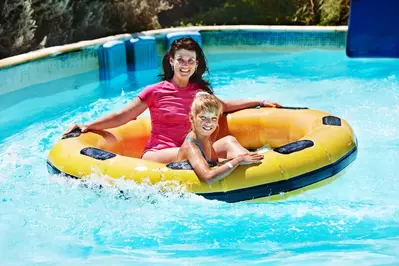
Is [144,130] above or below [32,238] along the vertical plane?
above

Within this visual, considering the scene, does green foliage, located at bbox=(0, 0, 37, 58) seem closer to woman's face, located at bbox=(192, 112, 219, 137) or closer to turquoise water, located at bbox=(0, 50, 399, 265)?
turquoise water, located at bbox=(0, 50, 399, 265)

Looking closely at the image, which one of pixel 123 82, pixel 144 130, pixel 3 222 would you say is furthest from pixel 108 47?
pixel 3 222

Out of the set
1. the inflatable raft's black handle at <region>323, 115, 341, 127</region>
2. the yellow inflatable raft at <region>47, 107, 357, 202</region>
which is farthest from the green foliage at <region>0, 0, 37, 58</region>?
the inflatable raft's black handle at <region>323, 115, 341, 127</region>

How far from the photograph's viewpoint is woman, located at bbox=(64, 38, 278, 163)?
4.45 meters

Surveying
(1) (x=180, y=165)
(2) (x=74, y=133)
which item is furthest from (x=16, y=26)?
(1) (x=180, y=165)

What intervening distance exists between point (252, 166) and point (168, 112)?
82cm

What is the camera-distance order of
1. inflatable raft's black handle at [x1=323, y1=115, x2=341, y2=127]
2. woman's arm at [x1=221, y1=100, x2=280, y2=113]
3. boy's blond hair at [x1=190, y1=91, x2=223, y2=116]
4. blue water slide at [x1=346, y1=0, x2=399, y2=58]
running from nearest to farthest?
boy's blond hair at [x1=190, y1=91, x2=223, y2=116] < inflatable raft's black handle at [x1=323, y1=115, x2=341, y2=127] < woman's arm at [x1=221, y1=100, x2=280, y2=113] < blue water slide at [x1=346, y1=0, x2=399, y2=58]

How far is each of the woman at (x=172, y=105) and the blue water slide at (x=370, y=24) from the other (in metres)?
2.97

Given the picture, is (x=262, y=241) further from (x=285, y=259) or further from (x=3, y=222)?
(x=3, y=222)

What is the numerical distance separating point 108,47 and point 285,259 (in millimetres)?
5153

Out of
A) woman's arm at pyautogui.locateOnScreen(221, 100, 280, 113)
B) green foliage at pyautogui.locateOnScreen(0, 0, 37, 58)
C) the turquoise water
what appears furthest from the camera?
green foliage at pyautogui.locateOnScreen(0, 0, 37, 58)

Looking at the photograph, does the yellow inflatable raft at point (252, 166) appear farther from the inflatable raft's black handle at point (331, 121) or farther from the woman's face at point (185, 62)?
the woman's face at point (185, 62)

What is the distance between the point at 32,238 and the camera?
3904 mm

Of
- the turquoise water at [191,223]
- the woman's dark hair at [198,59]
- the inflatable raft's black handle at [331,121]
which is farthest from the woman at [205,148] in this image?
the inflatable raft's black handle at [331,121]
